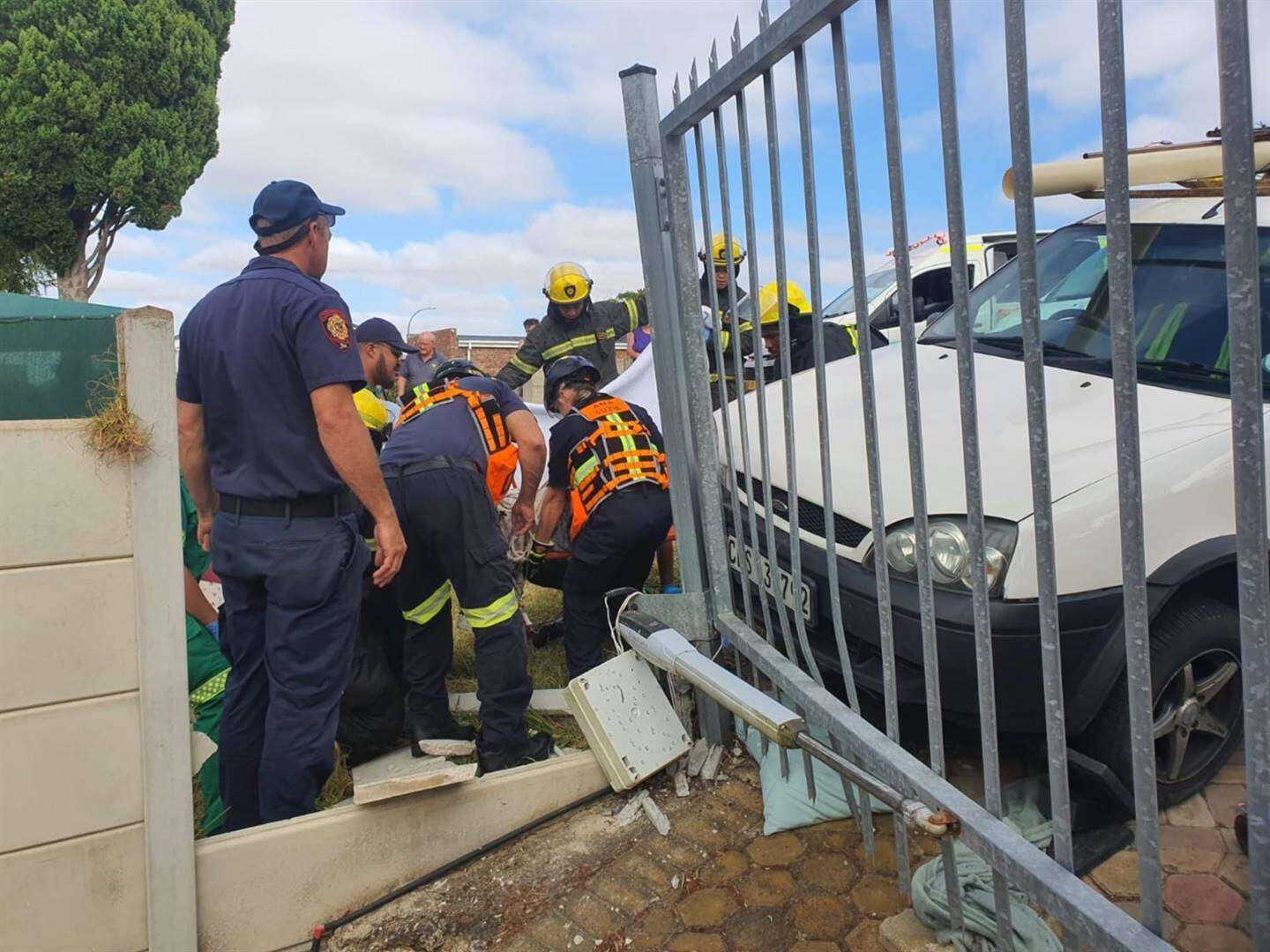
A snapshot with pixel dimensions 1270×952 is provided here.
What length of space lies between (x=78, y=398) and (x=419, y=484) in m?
2.37

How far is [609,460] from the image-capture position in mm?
3795

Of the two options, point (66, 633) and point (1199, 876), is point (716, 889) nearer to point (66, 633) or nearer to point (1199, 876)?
point (1199, 876)

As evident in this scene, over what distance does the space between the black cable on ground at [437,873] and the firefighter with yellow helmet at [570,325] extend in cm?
301

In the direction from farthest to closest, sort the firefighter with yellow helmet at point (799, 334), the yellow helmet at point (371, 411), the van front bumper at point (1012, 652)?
the firefighter with yellow helmet at point (799, 334) → the yellow helmet at point (371, 411) → the van front bumper at point (1012, 652)

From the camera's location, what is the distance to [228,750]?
288 centimetres

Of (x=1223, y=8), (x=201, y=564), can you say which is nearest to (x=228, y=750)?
(x=201, y=564)

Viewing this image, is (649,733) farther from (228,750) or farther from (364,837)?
(228,750)

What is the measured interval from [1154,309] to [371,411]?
3.30 m

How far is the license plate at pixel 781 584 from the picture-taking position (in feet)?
8.31

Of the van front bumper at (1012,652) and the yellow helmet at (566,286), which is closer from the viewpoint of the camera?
the van front bumper at (1012,652)

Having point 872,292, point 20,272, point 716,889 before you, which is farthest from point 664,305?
point 20,272

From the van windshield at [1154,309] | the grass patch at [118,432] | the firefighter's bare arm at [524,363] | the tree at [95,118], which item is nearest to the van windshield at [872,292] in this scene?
the firefighter's bare arm at [524,363]

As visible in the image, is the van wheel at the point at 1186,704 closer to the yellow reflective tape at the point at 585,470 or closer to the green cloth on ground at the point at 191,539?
the yellow reflective tape at the point at 585,470

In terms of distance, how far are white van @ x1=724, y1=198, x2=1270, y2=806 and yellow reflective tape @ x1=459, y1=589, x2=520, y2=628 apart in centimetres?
90
